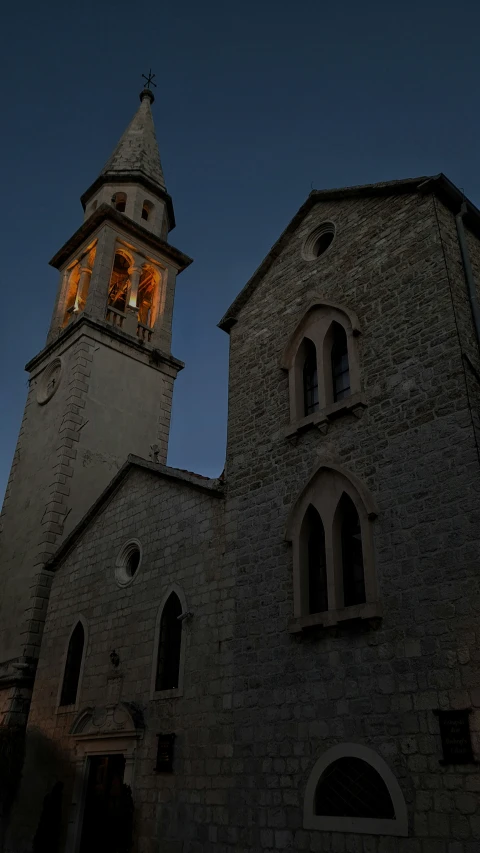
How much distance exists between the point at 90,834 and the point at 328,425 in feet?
27.9

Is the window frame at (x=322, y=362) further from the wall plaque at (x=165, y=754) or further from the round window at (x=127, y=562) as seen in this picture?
the wall plaque at (x=165, y=754)

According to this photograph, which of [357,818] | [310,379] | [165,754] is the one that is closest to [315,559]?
[310,379]

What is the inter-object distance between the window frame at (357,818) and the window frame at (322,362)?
14.6 ft

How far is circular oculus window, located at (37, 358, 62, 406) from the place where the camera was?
2072cm

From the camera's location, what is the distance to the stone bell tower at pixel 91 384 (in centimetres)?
1697

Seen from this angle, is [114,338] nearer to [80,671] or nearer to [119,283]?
[119,283]

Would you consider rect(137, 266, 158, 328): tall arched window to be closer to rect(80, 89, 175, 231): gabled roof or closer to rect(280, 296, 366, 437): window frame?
rect(80, 89, 175, 231): gabled roof

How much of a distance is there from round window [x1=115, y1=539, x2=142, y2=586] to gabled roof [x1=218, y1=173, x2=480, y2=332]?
490cm

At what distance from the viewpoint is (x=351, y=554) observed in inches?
365

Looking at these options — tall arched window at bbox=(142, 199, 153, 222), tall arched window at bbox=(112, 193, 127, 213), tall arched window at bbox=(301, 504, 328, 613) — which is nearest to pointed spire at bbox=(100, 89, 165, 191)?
tall arched window at bbox=(112, 193, 127, 213)

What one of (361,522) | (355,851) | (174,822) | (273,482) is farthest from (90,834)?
(361,522)

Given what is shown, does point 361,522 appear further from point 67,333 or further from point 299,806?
point 67,333

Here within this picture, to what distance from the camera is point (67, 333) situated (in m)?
21.0

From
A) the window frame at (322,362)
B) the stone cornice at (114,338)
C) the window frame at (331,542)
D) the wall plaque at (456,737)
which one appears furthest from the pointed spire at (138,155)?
the wall plaque at (456,737)
